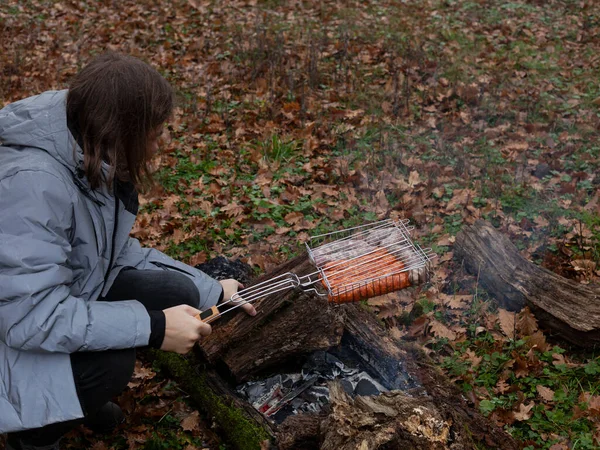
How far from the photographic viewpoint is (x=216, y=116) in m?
6.64

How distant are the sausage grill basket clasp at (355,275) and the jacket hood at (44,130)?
3.33ft

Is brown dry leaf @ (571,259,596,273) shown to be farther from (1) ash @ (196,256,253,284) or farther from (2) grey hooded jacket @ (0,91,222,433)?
(2) grey hooded jacket @ (0,91,222,433)

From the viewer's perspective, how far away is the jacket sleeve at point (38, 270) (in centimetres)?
233

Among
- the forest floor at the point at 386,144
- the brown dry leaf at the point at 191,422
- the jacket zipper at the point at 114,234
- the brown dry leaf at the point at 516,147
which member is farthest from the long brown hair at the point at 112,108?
the brown dry leaf at the point at 516,147

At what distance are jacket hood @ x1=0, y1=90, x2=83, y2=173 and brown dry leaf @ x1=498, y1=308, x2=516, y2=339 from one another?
281 cm

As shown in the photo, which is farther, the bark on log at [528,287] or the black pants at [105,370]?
the bark on log at [528,287]

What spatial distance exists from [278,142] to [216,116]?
42.8 inches

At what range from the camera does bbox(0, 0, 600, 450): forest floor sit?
3.58 m

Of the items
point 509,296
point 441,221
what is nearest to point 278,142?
point 441,221

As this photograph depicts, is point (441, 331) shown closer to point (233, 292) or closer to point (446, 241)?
point (446, 241)

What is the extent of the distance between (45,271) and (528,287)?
3020 millimetres

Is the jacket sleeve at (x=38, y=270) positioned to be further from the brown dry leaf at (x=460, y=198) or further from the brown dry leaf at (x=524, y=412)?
the brown dry leaf at (x=460, y=198)

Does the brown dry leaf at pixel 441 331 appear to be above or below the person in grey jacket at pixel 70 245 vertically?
below

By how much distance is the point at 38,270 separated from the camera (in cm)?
235
